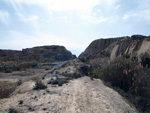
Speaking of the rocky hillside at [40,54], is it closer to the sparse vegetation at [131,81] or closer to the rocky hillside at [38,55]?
the rocky hillside at [38,55]

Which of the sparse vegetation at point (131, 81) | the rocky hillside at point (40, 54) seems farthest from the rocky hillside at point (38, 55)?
the sparse vegetation at point (131, 81)

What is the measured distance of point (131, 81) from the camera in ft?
40.3

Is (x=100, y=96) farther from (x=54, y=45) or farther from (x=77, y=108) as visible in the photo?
(x=54, y=45)

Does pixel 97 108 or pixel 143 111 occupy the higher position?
pixel 97 108

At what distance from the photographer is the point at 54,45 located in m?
103

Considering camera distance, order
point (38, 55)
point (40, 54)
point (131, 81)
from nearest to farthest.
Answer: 1. point (131, 81)
2. point (38, 55)
3. point (40, 54)

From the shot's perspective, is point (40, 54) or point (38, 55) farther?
point (40, 54)

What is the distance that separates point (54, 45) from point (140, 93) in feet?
307

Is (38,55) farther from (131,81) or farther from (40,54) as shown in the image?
(131,81)

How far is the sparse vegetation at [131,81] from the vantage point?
9.84 metres

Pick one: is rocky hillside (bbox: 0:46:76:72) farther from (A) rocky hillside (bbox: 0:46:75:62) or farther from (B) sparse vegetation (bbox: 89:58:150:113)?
(B) sparse vegetation (bbox: 89:58:150:113)

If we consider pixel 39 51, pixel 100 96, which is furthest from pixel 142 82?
pixel 39 51

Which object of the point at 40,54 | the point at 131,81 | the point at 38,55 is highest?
the point at 40,54

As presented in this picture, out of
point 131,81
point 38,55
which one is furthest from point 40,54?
point 131,81
